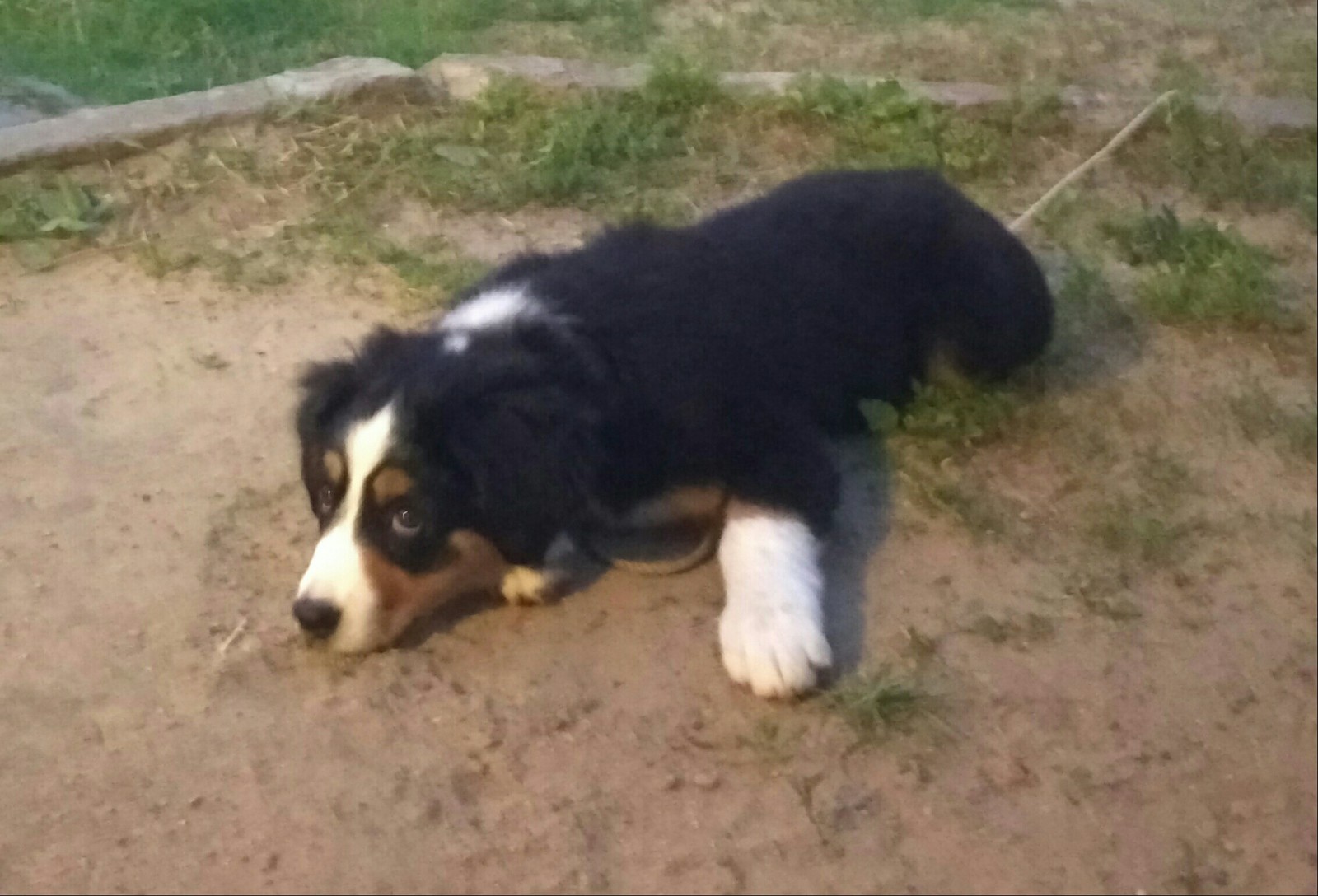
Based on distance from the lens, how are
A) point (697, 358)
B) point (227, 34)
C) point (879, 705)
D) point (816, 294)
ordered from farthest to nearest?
point (227, 34), point (816, 294), point (697, 358), point (879, 705)

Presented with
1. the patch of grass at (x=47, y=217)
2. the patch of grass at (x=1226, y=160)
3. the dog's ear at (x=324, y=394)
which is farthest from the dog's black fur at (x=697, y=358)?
the patch of grass at (x=47, y=217)

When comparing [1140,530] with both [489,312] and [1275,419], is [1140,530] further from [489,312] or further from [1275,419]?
[489,312]

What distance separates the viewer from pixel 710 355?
3176mm

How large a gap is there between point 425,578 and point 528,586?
276 millimetres

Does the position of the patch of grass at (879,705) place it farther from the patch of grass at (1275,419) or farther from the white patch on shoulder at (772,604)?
the patch of grass at (1275,419)

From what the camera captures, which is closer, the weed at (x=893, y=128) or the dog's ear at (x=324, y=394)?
the dog's ear at (x=324, y=394)

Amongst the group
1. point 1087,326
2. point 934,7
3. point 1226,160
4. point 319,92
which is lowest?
point 319,92

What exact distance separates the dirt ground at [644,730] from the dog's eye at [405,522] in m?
0.33

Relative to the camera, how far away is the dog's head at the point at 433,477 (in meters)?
2.81

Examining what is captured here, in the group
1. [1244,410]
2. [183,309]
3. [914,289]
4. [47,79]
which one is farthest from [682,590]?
[47,79]

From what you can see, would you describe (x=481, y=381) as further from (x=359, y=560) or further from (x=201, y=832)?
(x=201, y=832)

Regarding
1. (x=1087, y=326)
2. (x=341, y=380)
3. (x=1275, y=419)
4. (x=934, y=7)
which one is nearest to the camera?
(x=1275, y=419)

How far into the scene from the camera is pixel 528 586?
122 inches

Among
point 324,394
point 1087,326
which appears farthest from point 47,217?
point 1087,326
